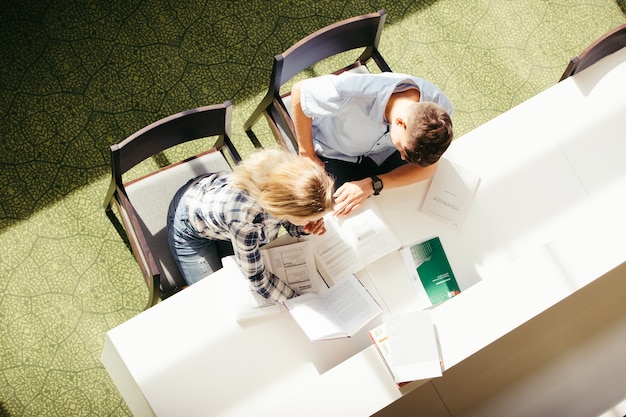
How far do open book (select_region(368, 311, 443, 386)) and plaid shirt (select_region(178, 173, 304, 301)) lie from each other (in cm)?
41

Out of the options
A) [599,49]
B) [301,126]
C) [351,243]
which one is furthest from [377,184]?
[599,49]

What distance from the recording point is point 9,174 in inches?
114

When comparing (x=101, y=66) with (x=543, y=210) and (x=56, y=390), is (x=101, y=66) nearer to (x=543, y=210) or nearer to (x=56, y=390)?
(x=56, y=390)

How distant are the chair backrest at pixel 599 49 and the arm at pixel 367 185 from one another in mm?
805

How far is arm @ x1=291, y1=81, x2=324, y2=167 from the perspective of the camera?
2260mm

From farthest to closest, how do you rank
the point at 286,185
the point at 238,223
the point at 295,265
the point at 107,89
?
the point at 107,89, the point at 295,265, the point at 238,223, the point at 286,185

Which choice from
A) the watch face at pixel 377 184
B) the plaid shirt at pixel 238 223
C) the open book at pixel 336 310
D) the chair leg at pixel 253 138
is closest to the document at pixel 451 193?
the watch face at pixel 377 184

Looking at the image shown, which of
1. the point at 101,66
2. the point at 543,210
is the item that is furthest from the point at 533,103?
the point at 101,66

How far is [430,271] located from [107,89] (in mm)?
2038

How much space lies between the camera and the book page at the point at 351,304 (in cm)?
213

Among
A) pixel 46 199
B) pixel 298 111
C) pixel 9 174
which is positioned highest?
pixel 9 174

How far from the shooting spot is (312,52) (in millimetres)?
2408

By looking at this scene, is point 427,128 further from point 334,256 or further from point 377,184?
point 334,256

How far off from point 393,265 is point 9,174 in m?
2.07
